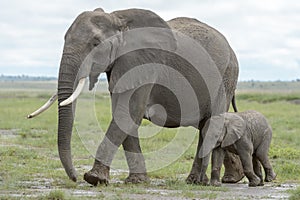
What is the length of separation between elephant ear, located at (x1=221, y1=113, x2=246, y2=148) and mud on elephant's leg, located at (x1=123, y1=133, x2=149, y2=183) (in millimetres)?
979

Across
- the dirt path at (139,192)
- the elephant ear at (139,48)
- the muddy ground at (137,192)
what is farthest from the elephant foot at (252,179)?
the elephant ear at (139,48)

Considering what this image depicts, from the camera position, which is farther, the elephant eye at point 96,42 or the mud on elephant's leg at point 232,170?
the mud on elephant's leg at point 232,170

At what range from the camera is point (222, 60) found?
8.81m

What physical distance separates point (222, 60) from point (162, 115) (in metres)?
1.11

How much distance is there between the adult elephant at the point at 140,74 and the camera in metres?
7.16

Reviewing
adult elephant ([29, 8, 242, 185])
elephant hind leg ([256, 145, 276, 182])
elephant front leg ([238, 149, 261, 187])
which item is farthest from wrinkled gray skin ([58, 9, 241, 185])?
elephant front leg ([238, 149, 261, 187])

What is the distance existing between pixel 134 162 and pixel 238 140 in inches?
49.0

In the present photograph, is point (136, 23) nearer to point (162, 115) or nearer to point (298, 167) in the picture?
point (162, 115)

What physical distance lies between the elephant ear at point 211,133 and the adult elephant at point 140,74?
4.1 inches

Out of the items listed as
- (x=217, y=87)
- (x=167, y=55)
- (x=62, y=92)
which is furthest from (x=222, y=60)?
(x=62, y=92)

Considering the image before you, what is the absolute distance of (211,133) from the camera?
8.42 m

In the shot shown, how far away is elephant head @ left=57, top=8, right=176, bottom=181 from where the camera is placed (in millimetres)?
7035

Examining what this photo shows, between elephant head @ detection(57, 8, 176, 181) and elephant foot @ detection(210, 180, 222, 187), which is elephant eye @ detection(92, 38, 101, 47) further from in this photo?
elephant foot @ detection(210, 180, 222, 187)

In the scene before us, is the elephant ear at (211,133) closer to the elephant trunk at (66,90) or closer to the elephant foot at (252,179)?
the elephant foot at (252,179)
